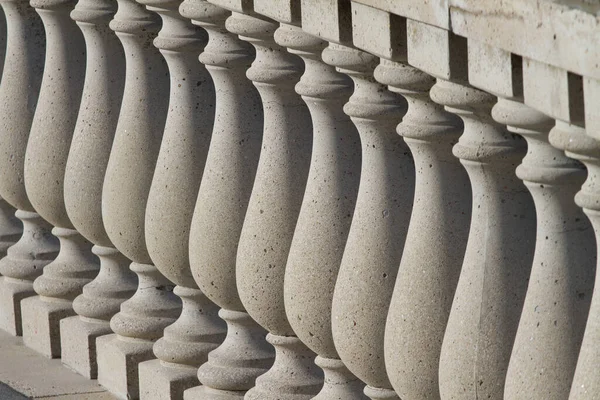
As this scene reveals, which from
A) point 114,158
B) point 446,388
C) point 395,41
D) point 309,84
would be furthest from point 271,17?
point 114,158

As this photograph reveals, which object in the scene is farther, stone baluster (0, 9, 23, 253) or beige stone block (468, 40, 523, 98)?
stone baluster (0, 9, 23, 253)

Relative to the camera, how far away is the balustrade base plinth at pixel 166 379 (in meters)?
4.39

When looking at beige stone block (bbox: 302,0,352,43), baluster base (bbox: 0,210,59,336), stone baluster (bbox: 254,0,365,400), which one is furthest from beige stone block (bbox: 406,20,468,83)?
baluster base (bbox: 0,210,59,336)

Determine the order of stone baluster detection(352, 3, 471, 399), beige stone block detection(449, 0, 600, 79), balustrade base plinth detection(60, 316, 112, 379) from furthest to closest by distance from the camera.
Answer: balustrade base plinth detection(60, 316, 112, 379)
stone baluster detection(352, 3, 471, 399)
beige stone block detection(449, 0, 600, 79)

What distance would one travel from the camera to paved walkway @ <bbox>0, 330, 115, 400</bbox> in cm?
478

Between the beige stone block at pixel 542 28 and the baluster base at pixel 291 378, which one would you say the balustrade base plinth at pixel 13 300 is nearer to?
the baluster base at pixel 291 378

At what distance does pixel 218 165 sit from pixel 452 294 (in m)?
0.98

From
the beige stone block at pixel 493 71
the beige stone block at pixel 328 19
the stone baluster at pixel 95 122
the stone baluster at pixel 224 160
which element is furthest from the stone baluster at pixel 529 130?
the stone baluster at pixel 95 122

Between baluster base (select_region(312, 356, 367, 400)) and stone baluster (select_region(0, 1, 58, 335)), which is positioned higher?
stone baluster (select_region(0, 1, 58, 335))

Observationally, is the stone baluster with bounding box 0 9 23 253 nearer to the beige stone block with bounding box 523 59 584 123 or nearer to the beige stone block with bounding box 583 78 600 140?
the beige stone block with bounding box 523 59 584 123

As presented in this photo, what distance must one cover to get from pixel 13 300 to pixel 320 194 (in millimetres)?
2211

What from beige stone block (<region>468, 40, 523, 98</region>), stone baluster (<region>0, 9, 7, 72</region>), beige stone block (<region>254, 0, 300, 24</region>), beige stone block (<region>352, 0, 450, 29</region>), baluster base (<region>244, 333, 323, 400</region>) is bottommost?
baluster base (<region>244, 333, 323, 400</region>)

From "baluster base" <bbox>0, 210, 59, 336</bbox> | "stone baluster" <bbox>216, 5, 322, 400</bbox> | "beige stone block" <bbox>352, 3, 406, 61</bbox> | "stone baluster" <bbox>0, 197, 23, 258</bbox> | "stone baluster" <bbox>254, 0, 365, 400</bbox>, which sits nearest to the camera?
"beige stone block" <bbox>352, 3, 406, 61</bbox>

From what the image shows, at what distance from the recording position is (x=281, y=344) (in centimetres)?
390
